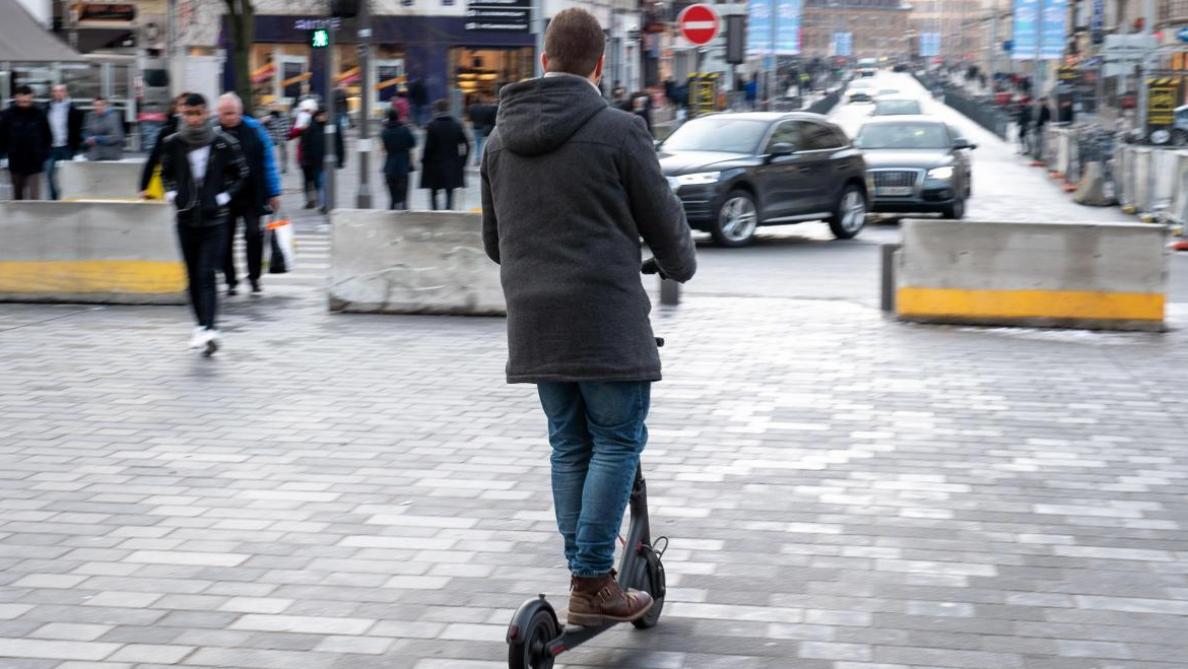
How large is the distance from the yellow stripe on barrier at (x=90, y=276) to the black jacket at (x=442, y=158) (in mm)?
9427

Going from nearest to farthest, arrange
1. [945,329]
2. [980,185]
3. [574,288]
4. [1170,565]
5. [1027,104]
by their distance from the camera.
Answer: [574,288] < [1170,565] < [945,329] < [980,185] < [1027,104]

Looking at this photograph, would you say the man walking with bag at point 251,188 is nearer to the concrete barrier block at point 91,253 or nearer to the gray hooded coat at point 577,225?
the concrete barrier block at point 91,253

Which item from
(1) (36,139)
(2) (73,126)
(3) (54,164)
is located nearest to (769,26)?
(2) (73,126)

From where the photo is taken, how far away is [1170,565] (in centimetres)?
594

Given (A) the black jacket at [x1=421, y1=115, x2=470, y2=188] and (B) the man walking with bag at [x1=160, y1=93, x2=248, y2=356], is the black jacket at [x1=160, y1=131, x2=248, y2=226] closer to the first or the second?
(B) the man walking with bag at [x1=160, y1=93, x2=248, y2=356]

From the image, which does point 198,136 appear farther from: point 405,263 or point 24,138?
point 24,138

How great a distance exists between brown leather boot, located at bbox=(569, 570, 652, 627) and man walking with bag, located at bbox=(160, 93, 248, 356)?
6430 millimetres

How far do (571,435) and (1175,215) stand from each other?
62.8 ft

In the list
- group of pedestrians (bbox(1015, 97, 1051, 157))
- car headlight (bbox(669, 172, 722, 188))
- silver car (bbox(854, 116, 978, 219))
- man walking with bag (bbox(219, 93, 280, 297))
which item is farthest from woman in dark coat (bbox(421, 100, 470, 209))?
group of pedestrians (bbox(1015, 97, 1051, 157))

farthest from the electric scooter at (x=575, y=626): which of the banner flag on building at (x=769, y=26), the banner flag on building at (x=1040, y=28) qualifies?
the banner flag on building at (x=1040, y=28)

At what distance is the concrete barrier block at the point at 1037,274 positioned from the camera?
40.3ft

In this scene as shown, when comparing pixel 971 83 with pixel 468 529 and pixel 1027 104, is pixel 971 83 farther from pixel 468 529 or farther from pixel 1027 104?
pixel 468 529

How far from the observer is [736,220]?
802 inches

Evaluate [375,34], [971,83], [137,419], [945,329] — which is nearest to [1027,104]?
[375,34]
